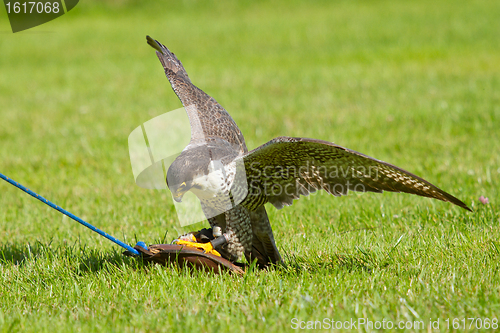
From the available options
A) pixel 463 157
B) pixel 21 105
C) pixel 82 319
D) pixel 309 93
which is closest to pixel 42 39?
pixel 21 105

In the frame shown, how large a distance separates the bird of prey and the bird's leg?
15 mm

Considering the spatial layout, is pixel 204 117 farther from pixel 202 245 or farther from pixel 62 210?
pixel 62 210

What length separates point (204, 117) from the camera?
3.60 meters

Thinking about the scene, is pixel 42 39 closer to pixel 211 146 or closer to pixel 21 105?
pixel 21 105

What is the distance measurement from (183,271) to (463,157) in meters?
3.93

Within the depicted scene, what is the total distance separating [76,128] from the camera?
24.8 feet

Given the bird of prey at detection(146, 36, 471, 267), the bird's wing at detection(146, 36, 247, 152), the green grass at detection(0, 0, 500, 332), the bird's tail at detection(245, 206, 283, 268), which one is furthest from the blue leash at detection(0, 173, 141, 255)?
the bird's wing at detection(146, 36, 247, 152)

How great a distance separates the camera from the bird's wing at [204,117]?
137 inches

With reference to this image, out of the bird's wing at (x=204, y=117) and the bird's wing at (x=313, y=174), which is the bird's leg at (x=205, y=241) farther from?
the bird's wing at (x=204, y=117)

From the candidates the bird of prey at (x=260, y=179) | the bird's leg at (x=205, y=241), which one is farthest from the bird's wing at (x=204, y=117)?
the bird's leg at (x=205, y=241)

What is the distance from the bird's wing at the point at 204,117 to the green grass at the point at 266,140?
91cm

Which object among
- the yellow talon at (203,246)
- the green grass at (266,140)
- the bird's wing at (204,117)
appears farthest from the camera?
the bird's wing at (204,117)

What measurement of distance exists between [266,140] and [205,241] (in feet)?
12.0

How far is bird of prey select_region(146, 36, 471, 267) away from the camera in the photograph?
8.98 feet
